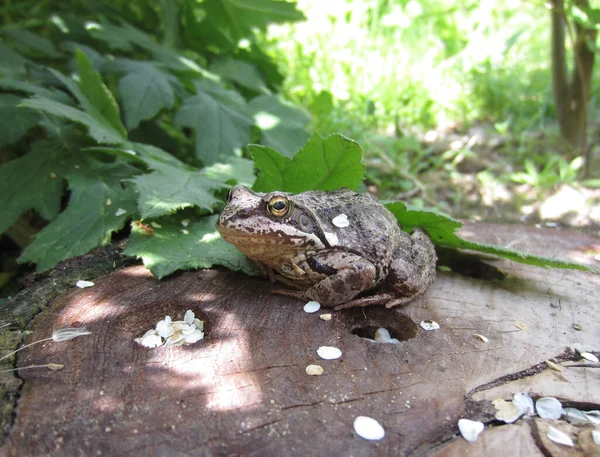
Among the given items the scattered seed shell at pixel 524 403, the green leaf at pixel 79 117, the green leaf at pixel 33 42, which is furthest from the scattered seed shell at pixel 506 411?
the green leaf at pixel 33 42

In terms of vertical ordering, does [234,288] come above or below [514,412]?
above

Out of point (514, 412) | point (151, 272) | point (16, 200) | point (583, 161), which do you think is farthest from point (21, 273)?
point (583, 161)

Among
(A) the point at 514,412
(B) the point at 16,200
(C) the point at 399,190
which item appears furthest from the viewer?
(C) the point at 399,190

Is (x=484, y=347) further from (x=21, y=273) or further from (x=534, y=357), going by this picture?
(x=21, y=273)

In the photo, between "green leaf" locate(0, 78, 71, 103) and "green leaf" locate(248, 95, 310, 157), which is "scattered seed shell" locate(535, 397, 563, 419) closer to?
"green leaf" locate(248, 95, 310, 157)

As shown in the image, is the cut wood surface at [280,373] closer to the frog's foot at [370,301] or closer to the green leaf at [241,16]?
the frog's foot at [370,301]
